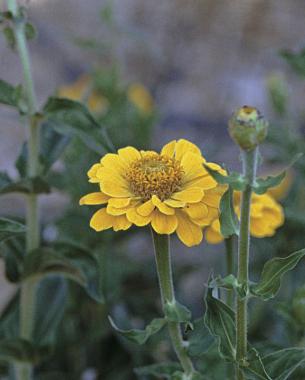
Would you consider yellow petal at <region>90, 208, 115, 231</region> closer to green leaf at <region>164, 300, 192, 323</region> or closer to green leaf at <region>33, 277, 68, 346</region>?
green leaf at <region>164, 300, 192, 323</region>

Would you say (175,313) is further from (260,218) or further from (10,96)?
(10,96)

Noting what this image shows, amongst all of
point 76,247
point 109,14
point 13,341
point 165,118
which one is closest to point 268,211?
point 76,247

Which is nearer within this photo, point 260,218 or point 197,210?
point 197,210

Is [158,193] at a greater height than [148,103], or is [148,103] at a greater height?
[148,103]

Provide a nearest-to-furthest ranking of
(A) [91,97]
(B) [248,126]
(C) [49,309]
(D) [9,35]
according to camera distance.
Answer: (B) [248,126]
(D) [9,35]
(C) [49,309]
(A) [91,97]

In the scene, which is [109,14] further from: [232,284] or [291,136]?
[232,284]

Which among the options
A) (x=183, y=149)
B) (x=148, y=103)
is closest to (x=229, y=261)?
(x=183, y=149)

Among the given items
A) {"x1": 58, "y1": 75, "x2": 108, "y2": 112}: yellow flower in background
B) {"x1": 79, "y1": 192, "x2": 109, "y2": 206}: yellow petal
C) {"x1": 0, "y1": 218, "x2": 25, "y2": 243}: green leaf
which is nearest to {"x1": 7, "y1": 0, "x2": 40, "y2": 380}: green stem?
{"x1": 0, "y1": 218, "x2": 25, "y2": 243}: green leaf
